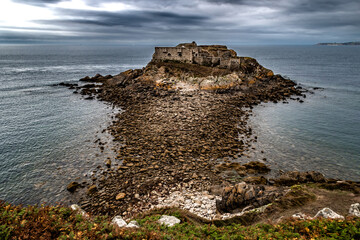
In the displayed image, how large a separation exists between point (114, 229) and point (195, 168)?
13231 millimetres

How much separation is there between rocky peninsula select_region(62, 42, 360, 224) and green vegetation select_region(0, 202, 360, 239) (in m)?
2.87

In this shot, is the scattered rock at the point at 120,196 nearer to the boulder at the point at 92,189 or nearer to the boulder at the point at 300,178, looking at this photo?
the boulder at the point at 92,189

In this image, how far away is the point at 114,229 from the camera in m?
8.53

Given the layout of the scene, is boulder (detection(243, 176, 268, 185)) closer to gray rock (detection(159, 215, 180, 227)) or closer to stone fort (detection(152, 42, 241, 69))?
gray rock (detection(159, 215, 180, 227))

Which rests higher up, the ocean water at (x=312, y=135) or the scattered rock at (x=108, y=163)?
the ocean water at (x=312, y=135)

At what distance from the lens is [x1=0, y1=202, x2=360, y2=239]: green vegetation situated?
7.46 metres

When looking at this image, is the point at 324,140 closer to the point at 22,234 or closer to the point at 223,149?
the point at 223,149

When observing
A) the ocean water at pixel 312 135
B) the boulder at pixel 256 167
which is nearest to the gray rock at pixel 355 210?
the boulder at pixel 256 167

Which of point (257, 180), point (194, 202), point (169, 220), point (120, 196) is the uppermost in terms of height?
point (169, 220)

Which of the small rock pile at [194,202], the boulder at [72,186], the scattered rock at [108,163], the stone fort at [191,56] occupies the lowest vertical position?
the boulder at [72,186]

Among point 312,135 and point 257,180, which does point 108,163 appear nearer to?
point 257,180

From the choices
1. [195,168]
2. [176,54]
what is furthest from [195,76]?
[195,168]

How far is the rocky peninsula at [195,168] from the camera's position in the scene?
14.6m

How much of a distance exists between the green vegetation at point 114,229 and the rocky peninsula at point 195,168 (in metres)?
2.87
